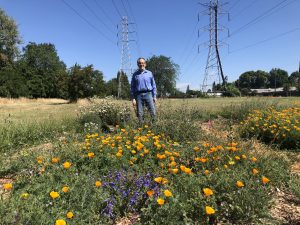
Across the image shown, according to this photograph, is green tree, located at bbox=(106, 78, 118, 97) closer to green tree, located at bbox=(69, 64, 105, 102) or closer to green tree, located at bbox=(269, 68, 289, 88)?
green tree, located at bbox=(69, 64, 105, 102)

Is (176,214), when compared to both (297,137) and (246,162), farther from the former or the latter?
(297,137)

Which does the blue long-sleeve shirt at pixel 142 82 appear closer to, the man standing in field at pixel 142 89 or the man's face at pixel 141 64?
the man standing in field at pixel 142 89

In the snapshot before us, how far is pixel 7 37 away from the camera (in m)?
49.1

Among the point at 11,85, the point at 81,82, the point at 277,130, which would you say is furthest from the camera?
the point at 11,85

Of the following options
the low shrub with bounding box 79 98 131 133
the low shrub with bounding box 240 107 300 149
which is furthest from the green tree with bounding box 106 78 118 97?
the low shrub with bounding box 240 107 300 149

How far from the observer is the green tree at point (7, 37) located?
48906 mm

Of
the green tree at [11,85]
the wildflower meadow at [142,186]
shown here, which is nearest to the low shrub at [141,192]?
the wildflower meadow at [142,186]

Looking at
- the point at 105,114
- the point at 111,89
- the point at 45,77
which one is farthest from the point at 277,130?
the point at 45,77

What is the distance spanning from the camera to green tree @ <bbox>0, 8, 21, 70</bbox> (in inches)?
1925

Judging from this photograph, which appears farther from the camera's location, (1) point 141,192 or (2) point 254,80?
(2) point 254,80

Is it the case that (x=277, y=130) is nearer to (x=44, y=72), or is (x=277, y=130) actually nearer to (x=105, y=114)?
(x=105, y=114)

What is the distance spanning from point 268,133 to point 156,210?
409cm

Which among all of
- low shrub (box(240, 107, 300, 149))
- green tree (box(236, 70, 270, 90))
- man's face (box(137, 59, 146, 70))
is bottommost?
low shrub (box(240, 107, 300, 149))

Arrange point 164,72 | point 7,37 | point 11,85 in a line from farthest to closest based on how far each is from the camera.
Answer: point 164,72
point 7,37
point 11,85
